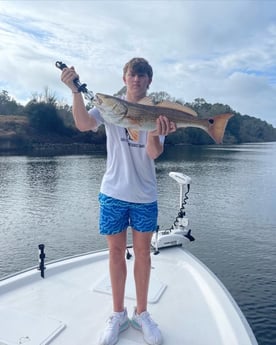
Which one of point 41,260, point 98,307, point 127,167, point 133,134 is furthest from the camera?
point 41,260

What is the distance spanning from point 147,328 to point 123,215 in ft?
3.19

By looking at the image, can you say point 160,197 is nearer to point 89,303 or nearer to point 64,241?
point 64,241

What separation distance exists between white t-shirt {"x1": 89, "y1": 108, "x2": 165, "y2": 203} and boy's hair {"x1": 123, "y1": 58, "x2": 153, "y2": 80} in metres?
0.44

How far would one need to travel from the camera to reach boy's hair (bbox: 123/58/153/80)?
272 cm

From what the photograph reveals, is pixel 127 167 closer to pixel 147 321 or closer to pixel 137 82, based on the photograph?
pixel 137 82

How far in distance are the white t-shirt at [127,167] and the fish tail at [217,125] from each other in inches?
16.2

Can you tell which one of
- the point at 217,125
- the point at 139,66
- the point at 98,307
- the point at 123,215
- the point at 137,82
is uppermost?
the point at 139,66

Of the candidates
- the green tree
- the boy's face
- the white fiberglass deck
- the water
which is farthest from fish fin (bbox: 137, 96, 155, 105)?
the green tree

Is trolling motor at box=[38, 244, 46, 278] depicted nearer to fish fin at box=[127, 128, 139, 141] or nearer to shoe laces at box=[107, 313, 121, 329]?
shoe laces at box=[107, 313, 121, 329]

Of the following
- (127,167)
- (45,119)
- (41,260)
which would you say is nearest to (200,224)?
(41,260)

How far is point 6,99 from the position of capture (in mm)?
77438

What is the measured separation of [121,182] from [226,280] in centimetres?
677

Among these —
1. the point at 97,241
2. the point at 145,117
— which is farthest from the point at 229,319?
the point at 97,241

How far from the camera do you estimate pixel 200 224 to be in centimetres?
1373
